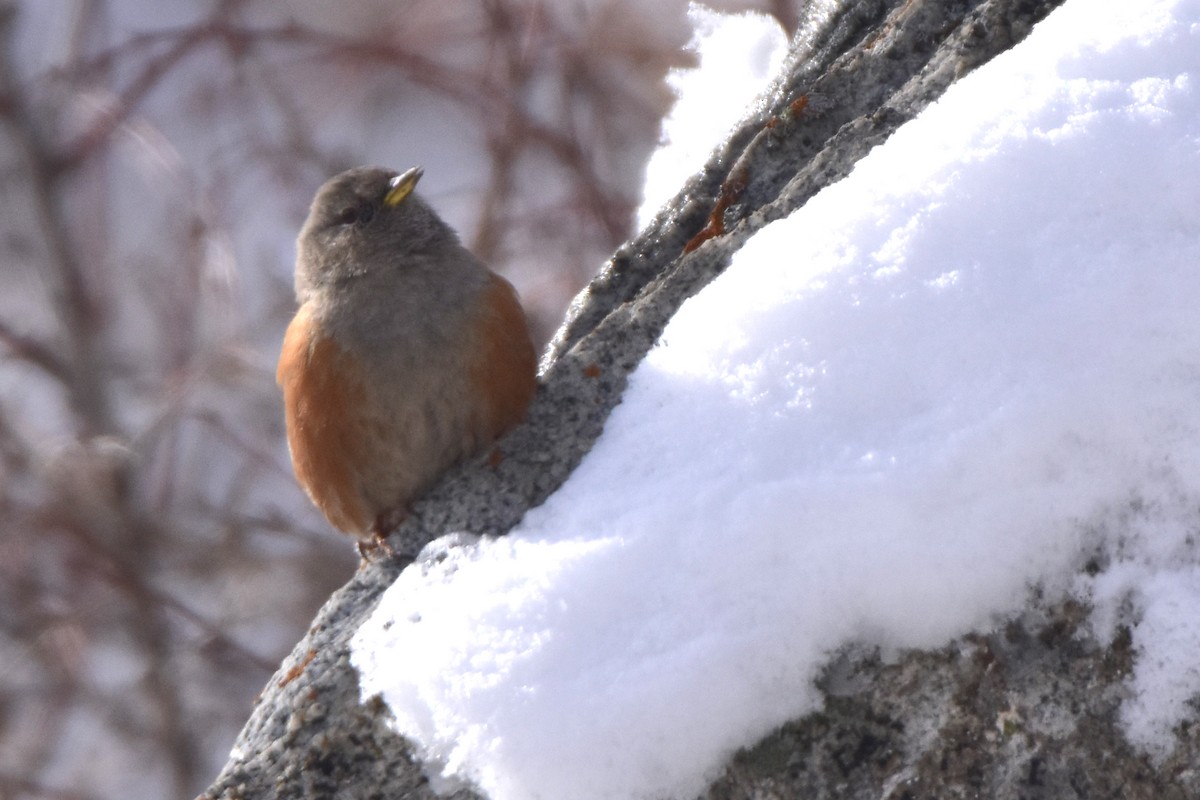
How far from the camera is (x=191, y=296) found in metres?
6.05

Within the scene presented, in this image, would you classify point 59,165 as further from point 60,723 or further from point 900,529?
point 900,529

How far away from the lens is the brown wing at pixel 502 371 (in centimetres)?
252

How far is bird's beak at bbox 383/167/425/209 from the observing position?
3240mm

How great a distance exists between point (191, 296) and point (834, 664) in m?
5.15

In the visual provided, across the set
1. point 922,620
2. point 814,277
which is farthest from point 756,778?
point 814,277

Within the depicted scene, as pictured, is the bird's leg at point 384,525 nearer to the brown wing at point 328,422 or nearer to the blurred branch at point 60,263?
the brown wing at point 328,422

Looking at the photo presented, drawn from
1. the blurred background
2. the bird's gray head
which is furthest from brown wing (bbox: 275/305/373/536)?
the blurred background

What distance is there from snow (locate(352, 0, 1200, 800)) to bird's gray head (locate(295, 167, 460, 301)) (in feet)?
4.87

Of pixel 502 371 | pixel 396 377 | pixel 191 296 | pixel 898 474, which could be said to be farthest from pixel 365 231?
pixel 191 296

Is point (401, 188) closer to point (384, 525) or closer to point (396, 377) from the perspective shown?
point (396, 377)

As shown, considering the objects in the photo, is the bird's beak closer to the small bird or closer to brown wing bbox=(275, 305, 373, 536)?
the small bird

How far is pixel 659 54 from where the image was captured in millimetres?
4781

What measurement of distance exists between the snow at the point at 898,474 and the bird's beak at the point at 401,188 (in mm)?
1710

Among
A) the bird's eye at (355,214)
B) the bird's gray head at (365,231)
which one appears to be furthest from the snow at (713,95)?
the bird's eye at (355,214)
